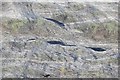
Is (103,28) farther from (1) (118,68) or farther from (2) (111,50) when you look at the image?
(1) (118,68)

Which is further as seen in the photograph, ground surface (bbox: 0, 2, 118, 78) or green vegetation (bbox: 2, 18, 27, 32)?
green vegetation (bbox: 2, 18, 27, 32)

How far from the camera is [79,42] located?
819 centimetres

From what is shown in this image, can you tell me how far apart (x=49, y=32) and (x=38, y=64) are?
5.44ft

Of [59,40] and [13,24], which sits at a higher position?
[13,24]

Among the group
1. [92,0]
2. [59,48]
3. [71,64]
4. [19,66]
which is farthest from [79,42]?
[92,0]

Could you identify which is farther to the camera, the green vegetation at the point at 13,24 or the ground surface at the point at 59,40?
the green vegetation at the point at 13,24

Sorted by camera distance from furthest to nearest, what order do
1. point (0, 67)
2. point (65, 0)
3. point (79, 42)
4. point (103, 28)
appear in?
point (65, 0) → point (103, 28) → point (79, 42) → point (0, 67)

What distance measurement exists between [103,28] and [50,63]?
88.1 inches

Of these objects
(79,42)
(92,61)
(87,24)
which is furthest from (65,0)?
(92,61)

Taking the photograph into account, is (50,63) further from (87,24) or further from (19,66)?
(87,24)

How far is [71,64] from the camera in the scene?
23.1 feet

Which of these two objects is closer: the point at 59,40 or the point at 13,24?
the point at 59,40

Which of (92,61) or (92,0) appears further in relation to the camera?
(92,0)

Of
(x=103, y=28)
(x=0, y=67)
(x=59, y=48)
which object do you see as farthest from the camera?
(x=103, y=28)
